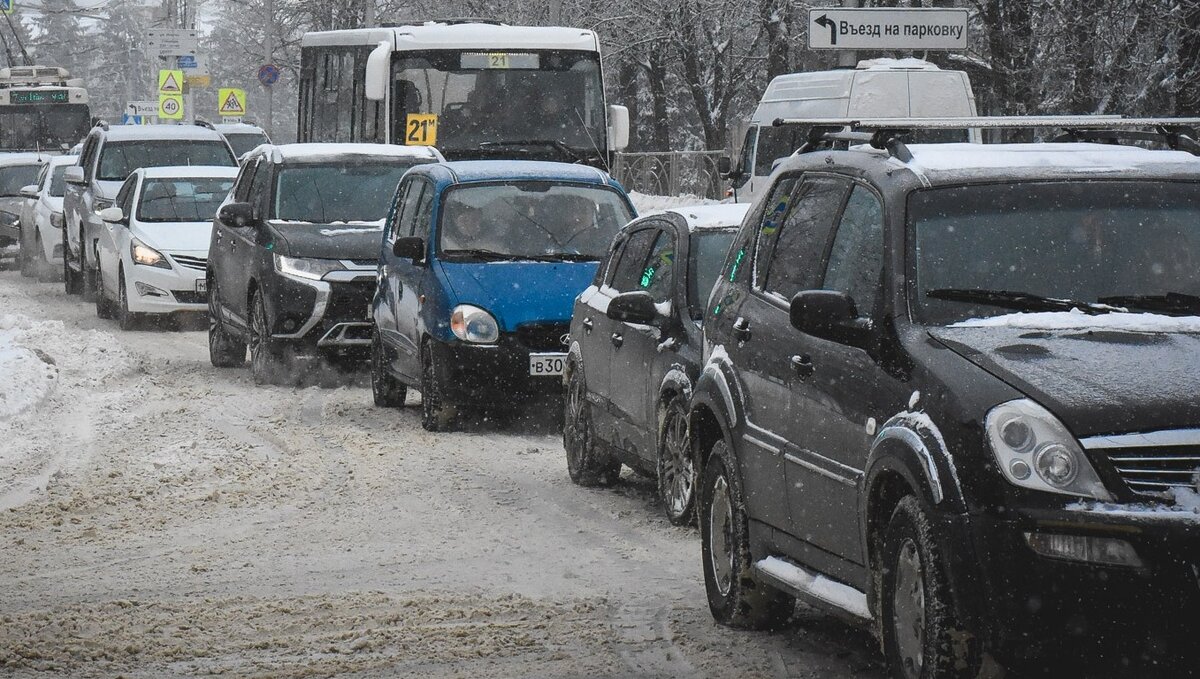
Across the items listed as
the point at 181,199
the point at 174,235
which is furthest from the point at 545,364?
the point at 181,199

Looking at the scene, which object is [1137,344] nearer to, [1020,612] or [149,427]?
[1020,612]

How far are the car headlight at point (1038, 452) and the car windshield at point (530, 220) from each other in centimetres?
865

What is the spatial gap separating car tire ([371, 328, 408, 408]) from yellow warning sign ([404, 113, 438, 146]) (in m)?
8.02

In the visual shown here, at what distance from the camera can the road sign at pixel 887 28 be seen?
22.2m

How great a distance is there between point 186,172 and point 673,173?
1351 cm

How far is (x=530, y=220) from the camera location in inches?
551

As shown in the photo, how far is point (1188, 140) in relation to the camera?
22.8ft

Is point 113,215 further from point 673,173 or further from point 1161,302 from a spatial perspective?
point 1161,302

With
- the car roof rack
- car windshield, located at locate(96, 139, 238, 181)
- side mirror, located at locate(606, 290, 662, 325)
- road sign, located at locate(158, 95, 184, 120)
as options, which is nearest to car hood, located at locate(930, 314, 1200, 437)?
the car roof rack

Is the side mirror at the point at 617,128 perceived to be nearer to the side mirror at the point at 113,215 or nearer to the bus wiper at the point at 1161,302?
the side mirror at the point at 113,215

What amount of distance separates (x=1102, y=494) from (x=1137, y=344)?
724 mm

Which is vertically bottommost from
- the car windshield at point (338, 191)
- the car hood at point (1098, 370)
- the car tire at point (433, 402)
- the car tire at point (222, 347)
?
the car tire at point (222, 347)

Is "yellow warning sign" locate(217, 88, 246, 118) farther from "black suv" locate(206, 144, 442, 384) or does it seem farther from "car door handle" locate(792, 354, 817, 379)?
"car door handle" locate(792, 354, 817, 379)

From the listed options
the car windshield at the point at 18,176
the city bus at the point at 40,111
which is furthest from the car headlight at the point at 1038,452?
the city bus at the point at 40,111
